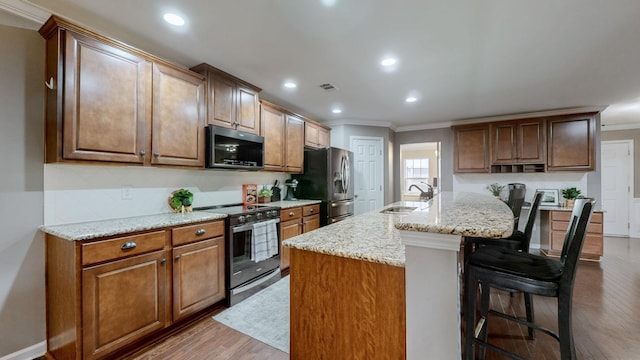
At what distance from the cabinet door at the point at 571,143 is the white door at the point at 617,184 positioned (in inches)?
88.9

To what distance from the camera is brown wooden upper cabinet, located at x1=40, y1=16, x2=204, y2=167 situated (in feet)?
5.76

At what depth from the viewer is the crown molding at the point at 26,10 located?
67.8 inches

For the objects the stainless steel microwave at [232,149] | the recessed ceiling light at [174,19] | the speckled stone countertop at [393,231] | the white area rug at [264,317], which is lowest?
the white area rug at [264,317]

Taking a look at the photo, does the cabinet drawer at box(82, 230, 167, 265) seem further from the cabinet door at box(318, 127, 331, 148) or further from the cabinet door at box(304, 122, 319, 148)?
the cabinet door at box(318, 127, 331, 148)

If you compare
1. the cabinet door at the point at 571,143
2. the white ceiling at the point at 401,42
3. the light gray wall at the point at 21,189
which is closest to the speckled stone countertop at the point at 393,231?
the white ceiling at the point at 401,42

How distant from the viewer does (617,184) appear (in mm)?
5512

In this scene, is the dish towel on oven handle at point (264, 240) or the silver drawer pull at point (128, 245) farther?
the dish towel on oven handle at point (264, 240)

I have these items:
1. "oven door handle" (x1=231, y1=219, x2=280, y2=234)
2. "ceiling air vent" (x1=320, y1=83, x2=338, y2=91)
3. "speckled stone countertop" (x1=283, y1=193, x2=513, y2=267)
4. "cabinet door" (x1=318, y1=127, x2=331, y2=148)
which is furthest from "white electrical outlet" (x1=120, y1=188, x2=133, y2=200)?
"cabinet door" (x1=318, y1=127, x2=331, y2=148)

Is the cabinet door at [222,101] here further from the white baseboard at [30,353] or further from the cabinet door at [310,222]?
the white baseboard at [30,353]

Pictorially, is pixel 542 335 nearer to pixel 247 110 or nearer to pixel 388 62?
pixel 388 62

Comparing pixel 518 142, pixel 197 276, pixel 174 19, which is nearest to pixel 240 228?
pixel 197 276

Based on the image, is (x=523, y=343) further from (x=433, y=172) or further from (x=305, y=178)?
(x=433, y=172)

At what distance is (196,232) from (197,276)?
0.38 meters

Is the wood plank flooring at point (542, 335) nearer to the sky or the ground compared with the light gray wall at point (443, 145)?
nearer to the ground
